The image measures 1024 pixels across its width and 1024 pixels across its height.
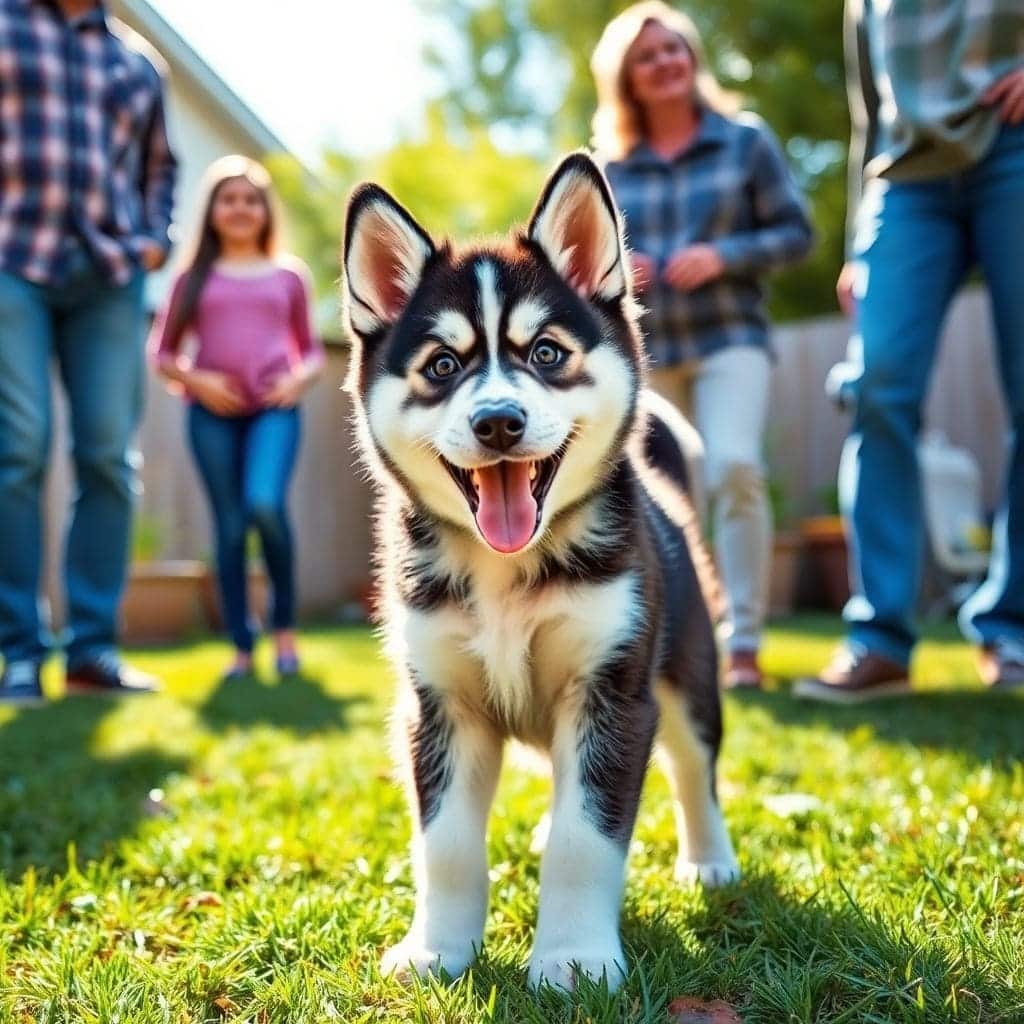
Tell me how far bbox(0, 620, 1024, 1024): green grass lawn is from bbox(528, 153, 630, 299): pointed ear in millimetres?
1150

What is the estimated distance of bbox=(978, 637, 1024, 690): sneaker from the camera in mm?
3854

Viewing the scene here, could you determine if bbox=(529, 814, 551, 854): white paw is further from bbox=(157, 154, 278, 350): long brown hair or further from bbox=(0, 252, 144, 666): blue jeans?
bbox=(157, 154, 278, 350): long brown hair

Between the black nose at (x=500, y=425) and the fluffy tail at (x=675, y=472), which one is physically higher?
the black nose at (x=500, y=425)

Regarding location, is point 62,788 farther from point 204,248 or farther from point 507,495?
point 204,248

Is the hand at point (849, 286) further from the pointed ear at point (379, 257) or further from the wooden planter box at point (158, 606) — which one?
the wooden planter box at point (158, 606)

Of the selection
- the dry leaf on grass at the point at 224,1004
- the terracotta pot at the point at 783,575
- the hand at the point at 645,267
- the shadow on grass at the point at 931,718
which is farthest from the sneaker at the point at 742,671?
the terracotta pot at the point at 783,575

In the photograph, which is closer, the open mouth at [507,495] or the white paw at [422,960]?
the white paw at [422,960]

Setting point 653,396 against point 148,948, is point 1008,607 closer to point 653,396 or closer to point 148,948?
point 653,396

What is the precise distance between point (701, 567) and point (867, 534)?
1525mm

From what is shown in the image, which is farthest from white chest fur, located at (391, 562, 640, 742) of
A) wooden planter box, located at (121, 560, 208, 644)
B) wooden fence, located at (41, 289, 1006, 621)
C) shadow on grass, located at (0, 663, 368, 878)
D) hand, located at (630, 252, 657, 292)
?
wooden fence, located at (41, 289, 1006, 621)

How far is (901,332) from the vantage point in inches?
150

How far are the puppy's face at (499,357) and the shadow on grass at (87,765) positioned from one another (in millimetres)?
1231

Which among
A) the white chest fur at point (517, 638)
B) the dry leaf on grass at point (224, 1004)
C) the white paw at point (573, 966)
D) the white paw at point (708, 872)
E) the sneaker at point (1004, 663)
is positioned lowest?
the sneaker at point (1004, 663)

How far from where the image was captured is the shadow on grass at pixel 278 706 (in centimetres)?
417
